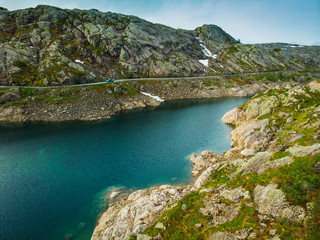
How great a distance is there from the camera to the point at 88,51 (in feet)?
440

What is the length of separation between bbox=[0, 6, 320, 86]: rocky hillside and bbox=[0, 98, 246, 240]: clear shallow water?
152 ft

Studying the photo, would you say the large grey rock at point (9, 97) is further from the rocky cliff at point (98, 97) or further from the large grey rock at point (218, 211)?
the large grey rock at point (218, 211)

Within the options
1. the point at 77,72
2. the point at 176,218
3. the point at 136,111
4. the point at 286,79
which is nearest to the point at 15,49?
the point at 77,72

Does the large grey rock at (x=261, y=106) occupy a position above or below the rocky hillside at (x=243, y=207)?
above

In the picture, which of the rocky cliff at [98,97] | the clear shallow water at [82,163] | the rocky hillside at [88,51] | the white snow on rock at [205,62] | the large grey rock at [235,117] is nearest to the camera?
the clear shallow water at [82,163]

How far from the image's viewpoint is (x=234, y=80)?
493ft

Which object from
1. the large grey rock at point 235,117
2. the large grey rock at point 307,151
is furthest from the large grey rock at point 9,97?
the large grey rock at point 307,151

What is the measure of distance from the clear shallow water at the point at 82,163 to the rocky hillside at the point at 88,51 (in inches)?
1822

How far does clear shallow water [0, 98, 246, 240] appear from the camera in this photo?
30078 mm

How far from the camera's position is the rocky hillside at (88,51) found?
10675cm

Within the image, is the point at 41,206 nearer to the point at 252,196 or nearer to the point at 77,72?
the point at 252,196

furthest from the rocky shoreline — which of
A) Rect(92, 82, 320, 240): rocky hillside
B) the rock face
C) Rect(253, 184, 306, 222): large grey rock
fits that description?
Rect(253, 184, 306, 222): large grey rock

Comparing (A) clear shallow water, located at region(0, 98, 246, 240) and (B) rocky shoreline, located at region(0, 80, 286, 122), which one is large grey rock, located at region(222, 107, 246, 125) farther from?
(B) rocky shoreline, located at region(0, 80, 286, 122)

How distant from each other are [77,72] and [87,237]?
104663 millimetres
